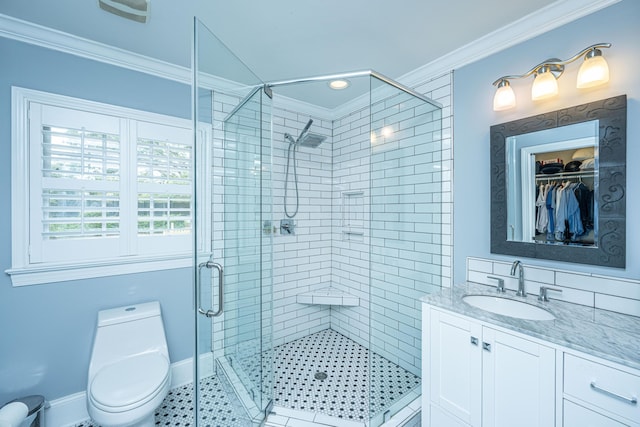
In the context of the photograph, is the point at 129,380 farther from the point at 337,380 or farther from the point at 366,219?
the point at 366,219

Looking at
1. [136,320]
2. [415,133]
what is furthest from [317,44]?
[136,320]

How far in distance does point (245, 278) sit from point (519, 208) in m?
1.88

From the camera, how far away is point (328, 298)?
278 cm

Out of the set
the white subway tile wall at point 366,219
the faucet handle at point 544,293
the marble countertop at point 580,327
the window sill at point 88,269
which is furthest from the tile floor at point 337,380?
the window sill at point 88,269

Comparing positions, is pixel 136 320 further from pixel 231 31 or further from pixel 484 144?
pixel 484 144

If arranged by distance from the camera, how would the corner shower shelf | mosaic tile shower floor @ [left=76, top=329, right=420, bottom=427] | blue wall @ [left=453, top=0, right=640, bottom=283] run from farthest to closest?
Result: the corner shower shelf < mosaic tile shower floor @ [left=76, top=329, right=420, bottom=427] < blue wall @ [left=453, top=0, right=640, bottom=283]

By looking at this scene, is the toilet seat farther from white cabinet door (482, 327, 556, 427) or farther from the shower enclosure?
white cabinet door (482, 327, 556, 427)

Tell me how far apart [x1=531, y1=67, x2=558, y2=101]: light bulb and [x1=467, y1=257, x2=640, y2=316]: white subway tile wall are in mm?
1024

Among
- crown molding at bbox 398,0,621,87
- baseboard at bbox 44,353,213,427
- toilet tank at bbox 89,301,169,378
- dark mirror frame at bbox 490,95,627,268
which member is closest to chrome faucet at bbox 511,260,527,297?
dark mirror frame at bbox 490,95,627,268

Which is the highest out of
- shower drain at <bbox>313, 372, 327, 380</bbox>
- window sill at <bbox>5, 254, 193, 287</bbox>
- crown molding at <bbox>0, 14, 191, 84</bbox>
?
crown molding at <bbox>0, 14, 191, 84</bbox>

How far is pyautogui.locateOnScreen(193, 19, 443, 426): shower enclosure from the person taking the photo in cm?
158

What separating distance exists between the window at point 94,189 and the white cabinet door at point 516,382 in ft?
5.71

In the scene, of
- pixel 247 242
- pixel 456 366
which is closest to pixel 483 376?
pixel 456 366

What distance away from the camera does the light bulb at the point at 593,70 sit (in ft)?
4.32
